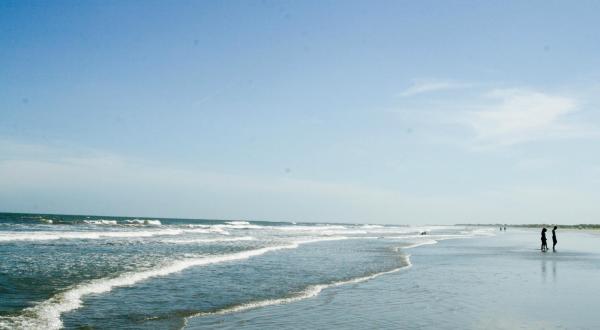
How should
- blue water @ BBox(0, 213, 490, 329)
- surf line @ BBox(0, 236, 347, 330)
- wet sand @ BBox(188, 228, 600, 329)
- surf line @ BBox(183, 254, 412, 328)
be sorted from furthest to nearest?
1. surf line @ BBox(183, 254, 412, 328)
2. blue water @ BBox(0, 213, 490, 329)
3. wet sand @ BBox(188, 228, 600, 329)
4. surf line @ BBox(0, 236, 347, 330)

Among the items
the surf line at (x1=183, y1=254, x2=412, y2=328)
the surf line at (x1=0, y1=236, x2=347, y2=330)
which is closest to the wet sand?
the surf line at (x1=183, y1=254, x2=412, y2=328)

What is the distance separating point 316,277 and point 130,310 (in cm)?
775

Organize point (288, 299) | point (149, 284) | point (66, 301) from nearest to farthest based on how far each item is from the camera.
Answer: point (66, 301), point (288, 299), point (149, 284)

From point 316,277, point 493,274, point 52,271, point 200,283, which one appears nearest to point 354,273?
point 316,277

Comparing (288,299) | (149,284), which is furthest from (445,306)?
(149,284)

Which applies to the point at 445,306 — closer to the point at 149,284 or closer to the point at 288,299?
the point at 288,299

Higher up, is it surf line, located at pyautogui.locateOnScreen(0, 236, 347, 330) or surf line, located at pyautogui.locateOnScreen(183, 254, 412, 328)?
surf line, located at pyautogui.locateOnScreen(0, 236, 347, 330)

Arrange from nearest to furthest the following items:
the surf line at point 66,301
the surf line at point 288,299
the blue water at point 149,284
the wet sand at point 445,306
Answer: the surf line at point 66,301 → the wet sand at point 445,306 → the blue water at point 149,284 → the surf line at point 288,299

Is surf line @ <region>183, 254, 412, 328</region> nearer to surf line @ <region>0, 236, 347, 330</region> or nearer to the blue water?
the blue water

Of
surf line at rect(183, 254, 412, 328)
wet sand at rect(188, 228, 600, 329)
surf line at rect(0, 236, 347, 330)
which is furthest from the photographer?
surf line at rect(183, 254, 412, 328)

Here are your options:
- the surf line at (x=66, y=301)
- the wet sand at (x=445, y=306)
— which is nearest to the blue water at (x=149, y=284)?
the surf line at (x=66, y=301)

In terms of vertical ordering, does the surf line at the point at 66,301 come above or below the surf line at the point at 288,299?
above

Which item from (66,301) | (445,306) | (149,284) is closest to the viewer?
(66,301)

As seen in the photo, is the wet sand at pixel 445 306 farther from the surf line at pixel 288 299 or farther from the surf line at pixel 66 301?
the surf line at pixel 66 301
